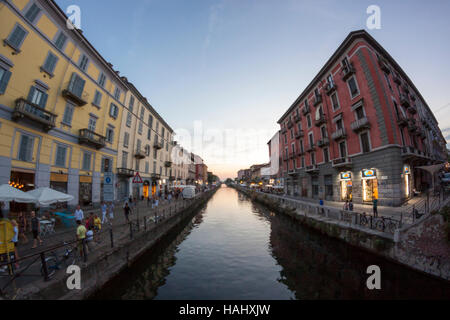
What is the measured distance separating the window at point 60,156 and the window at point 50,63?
248 inches

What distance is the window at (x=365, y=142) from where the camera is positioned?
67.3 ft

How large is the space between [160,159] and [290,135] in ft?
99.4

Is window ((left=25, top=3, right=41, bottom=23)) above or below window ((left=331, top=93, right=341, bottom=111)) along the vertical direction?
above

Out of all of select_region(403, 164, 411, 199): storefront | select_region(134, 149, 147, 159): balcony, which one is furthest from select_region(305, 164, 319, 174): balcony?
select_region(134, 149, 147, 159): balcony

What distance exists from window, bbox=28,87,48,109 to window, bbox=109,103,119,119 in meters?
8.58

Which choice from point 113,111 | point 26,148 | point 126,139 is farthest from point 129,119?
point 26,148

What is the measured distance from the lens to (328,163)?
27266 mm

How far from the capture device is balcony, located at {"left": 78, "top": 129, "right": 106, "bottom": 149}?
18061mm

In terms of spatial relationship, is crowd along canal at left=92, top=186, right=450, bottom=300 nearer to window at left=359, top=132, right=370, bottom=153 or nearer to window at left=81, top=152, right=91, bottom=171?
window at left=81, top=152, right=91, bottom=171

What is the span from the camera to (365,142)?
68.4 feet

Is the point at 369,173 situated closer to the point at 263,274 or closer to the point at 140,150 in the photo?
the point at 263,274

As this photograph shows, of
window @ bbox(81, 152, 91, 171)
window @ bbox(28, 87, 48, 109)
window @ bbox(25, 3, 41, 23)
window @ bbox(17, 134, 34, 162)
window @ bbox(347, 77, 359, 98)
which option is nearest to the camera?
window @ bbox(17, 134, 34, 162)
